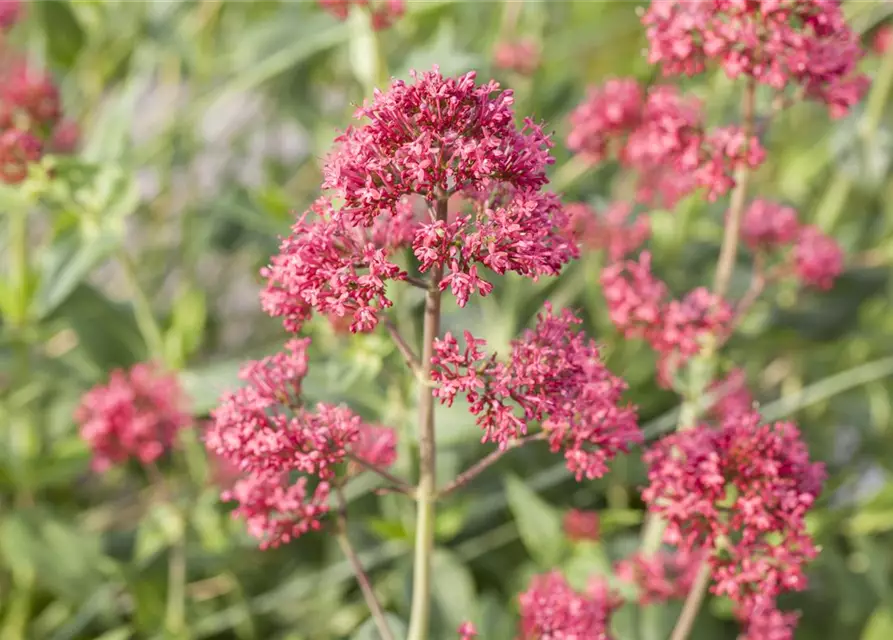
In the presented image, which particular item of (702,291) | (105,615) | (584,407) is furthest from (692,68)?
(105,615)

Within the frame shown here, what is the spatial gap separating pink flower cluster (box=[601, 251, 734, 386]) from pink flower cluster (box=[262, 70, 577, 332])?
16.0 inches

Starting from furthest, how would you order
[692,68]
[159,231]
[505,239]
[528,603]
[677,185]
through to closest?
[159,231] < [677,185] < [692,68] < [528,603] < [505,239]

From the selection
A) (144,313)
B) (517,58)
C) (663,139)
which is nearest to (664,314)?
(663,139)

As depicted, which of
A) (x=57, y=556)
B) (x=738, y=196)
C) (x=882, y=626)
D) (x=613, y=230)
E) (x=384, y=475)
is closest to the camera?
(x=384, y=475)

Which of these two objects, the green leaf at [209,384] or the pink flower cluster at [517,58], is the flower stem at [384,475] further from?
the pink flower cluster at [517,58]

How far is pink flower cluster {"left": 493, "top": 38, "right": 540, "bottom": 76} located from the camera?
5.48 feet

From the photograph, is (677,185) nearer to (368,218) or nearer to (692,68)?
(692,68)

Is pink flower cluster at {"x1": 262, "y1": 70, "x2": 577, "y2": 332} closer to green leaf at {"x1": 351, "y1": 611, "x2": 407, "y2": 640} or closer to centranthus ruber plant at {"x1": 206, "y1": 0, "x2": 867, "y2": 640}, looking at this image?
centranthus ruber plant at {"x1": 206, "y1": 0, "x2": 867, "y2": 640}

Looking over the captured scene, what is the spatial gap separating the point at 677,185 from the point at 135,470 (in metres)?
1.15

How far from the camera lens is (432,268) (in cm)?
70

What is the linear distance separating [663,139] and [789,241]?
42 cm

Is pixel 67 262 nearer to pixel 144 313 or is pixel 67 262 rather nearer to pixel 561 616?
pixel 144 313

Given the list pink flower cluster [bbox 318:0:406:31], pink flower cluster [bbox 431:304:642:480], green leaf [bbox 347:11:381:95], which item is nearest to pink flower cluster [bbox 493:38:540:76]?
green leaf [bbox 347:11:381:95]

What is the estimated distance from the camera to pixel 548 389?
729 mm
